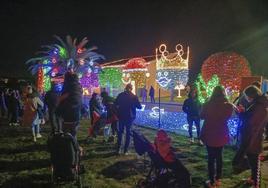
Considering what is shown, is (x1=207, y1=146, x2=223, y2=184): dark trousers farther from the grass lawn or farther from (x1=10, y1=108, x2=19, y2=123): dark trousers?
(x1=10, y1=108, x2=19, y2=123): dark trousers

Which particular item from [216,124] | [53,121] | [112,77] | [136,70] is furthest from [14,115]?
[112,77]

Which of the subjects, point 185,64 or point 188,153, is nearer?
point 188,153

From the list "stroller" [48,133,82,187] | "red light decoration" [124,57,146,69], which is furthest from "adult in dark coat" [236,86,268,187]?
"red light decoration" [124,57,146,69]

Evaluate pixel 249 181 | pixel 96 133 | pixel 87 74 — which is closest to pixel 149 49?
pixel 87 74

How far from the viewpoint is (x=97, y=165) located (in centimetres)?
913

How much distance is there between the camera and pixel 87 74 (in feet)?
76.0

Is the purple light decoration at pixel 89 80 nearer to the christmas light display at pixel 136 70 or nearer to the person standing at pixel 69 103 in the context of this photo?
the christmas light display at pixel 136 70

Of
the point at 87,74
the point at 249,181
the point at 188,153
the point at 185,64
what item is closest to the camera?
the point at 249,181

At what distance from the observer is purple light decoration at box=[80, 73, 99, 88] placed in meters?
23.3

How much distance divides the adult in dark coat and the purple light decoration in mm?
17045

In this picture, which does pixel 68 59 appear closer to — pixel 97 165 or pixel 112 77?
pixel 97 165

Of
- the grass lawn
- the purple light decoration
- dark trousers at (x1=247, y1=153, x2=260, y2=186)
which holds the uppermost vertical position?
the purple light decoration

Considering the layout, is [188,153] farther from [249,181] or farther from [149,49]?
[149,49]

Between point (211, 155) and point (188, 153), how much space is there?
Answer: 10.9ft
